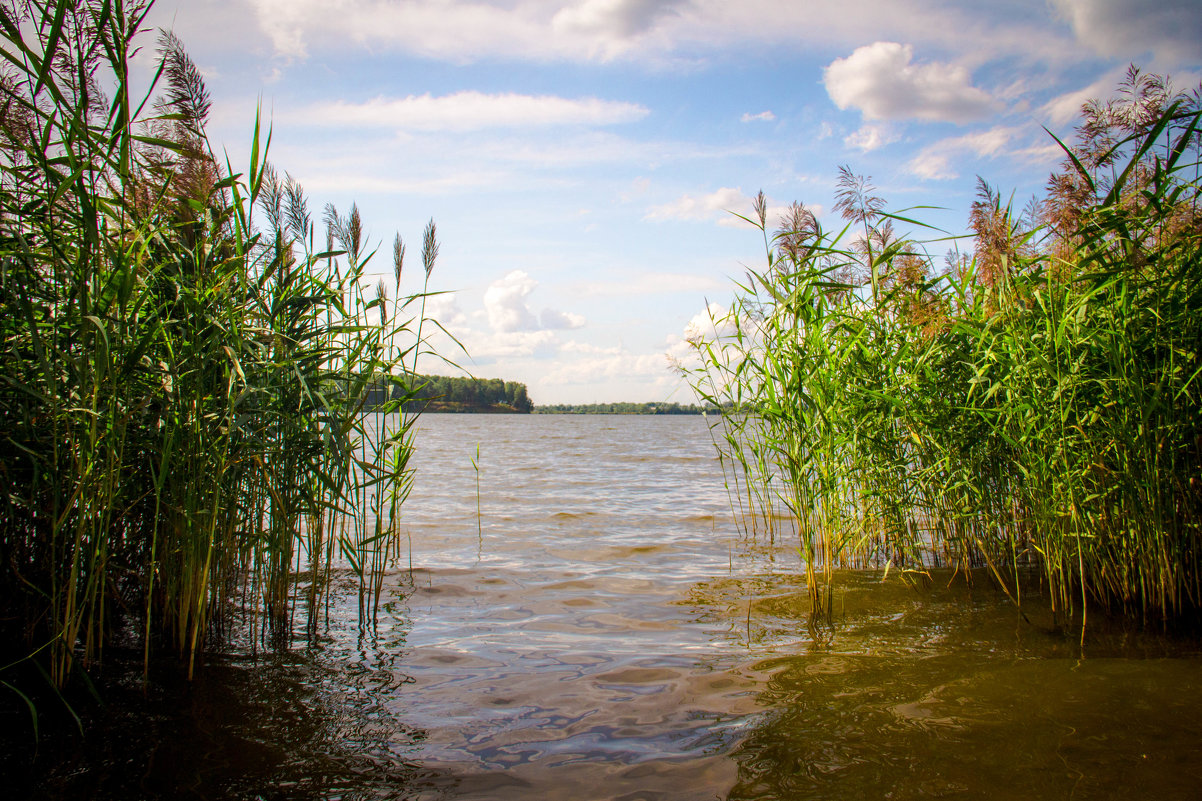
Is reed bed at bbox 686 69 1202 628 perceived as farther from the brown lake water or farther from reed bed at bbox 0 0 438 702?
reed bed at bbox 0 0 438 702

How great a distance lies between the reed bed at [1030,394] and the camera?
372 centimetres

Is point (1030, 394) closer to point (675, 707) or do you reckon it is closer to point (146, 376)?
point (675, 707)

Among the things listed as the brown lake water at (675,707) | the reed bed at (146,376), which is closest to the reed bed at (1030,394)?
the brown lake water at (675,707)

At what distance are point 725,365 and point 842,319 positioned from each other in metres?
0.98

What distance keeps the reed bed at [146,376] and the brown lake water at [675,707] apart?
61cm

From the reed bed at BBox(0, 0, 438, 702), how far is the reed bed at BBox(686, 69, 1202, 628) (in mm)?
2567

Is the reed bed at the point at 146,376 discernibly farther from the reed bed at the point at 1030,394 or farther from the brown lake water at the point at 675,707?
the reed bed at the point at 1030,394

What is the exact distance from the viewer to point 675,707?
3.28m

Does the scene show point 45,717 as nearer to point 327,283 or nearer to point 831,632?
point 327,283

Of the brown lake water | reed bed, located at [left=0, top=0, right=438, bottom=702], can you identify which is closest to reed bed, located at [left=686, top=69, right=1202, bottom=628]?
the brown lake water

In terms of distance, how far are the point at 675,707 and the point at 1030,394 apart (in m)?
2.83

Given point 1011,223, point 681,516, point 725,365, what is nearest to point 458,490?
point 681,516

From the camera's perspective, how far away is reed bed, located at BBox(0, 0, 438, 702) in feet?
8.68

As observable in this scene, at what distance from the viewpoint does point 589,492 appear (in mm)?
11938
